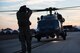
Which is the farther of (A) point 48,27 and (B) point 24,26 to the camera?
(A) point 48,27

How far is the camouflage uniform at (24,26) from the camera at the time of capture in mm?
12704

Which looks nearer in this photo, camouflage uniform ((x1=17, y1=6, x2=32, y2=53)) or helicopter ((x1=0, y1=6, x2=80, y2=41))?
camouflage uniform ((x1=17, y1=6, x2=32, y2=53))

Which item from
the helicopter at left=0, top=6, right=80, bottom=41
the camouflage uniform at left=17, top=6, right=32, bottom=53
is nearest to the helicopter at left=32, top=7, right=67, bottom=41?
the helicopter at left=0, top=6, right=80, bottom=41

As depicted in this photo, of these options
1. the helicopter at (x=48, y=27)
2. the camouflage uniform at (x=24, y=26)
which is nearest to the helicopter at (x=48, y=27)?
the helicopter at (x=48, y=27)

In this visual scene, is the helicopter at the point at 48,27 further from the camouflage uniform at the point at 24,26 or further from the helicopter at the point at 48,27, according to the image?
the camouflage uniform at the point at 24,26

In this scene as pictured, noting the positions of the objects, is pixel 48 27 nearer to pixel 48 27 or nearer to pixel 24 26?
pixel 48 27

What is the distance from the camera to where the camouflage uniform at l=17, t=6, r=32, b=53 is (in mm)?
12704

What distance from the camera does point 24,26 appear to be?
12875 millimetres

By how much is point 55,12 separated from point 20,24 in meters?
26.0

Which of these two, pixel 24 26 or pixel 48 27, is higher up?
pixel 24 26

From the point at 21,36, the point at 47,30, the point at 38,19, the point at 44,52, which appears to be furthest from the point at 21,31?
the point at 38,19

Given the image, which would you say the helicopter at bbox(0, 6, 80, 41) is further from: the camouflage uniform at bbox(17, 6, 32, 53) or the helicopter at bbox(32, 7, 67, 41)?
the camouflage uniform at bbox(17, 6, 32, 53)

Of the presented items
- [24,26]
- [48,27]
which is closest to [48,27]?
[48,27]

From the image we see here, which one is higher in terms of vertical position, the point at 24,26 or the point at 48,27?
the point at 24,26
